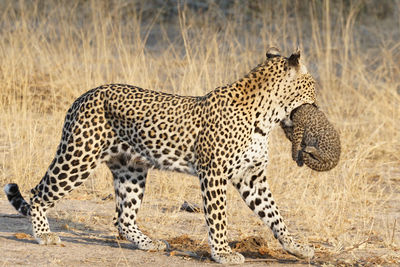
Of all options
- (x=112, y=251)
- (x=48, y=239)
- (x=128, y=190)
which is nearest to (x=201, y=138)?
(x=128, y=190)

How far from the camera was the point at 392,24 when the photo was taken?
16.3 m

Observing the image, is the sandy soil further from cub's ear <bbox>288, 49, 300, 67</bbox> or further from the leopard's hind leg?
cub's ear <bbox>288, 49, 300, 67</bbox>

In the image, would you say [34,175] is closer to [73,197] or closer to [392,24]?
[73,197]

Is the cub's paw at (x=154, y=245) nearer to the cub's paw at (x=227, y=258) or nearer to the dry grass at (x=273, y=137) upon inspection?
the cub's paw at (x=227, y=258)

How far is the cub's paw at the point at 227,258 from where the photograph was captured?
598cm

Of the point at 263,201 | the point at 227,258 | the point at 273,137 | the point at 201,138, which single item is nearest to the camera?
the point at 227,258

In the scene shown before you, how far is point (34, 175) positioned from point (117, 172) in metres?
2.09

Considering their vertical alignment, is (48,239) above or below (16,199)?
below

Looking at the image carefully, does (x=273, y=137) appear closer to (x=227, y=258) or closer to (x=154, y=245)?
(x=154, y=245)

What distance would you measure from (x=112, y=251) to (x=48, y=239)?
1.61 feet

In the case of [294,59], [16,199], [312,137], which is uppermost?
[294,59]

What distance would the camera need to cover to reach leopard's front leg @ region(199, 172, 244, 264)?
5996 millimetres

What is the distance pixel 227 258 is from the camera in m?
5.99

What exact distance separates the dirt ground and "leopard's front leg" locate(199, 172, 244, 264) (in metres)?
0.12
